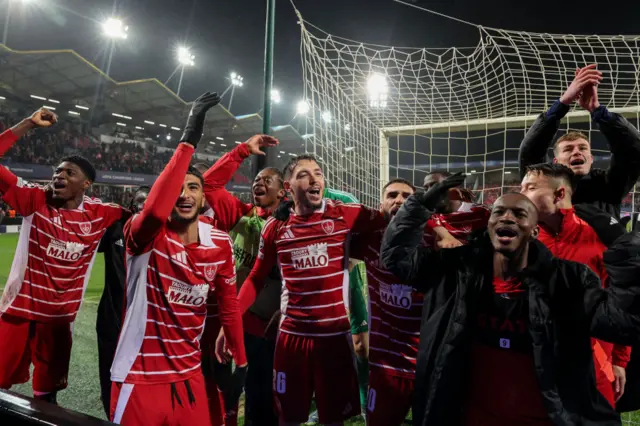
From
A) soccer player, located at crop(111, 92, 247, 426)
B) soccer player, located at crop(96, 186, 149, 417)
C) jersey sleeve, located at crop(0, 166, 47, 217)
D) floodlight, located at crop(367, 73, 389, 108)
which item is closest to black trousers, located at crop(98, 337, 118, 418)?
soccer player, located at crop(96, 186, 149, 417)

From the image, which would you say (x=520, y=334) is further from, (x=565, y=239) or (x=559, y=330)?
(x=565, y=239)

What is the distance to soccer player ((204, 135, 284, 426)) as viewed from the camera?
2936 millimetres

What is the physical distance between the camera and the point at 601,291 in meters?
1.59

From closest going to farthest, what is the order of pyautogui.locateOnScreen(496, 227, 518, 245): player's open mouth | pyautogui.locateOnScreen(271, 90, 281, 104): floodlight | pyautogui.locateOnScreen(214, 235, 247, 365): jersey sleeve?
pyautogui.locateOnScreen(496, 227, 518, 245): player's open mouth, pyautogui.locateOnScreen(214, 235, 247, 365): jersey sleeve, pyautogui.locateOnScreen(271, 90, 281, 104): floodlight

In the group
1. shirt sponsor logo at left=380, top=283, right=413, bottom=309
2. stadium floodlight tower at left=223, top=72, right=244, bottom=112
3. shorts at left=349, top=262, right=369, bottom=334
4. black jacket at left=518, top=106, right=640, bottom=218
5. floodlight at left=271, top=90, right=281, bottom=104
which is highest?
stadium floodlight tower at left=223, top=72, right=244, bottom=112

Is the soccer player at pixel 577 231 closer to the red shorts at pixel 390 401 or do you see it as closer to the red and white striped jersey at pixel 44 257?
the red shorts at pixel 390 401

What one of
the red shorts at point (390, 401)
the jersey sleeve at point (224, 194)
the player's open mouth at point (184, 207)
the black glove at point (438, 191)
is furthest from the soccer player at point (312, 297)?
the black glove at point (438, 191)

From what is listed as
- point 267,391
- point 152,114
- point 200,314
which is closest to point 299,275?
point 200,314

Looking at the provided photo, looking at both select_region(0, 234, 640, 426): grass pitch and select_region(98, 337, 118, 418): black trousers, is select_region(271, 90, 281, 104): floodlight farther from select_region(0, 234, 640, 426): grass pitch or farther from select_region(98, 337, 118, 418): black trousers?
select_region(98, 337, 118, 418): black trousers

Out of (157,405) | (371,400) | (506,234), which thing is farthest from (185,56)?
(506,234)

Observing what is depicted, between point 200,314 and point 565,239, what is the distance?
6.35 feet

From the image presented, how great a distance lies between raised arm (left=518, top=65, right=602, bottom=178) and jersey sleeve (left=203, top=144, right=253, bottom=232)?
6.56 feet

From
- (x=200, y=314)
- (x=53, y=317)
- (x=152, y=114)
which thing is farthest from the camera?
(x=152, y=114)

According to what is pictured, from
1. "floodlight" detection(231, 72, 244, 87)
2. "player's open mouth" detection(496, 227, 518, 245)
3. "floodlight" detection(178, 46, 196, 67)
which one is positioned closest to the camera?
"player's open mouth" detection(496, 227, 518, 245)
